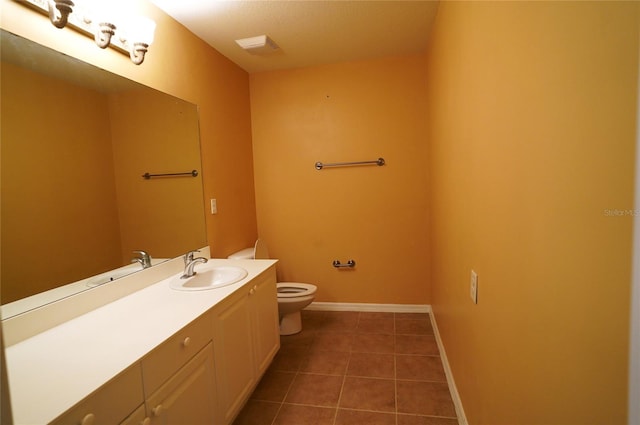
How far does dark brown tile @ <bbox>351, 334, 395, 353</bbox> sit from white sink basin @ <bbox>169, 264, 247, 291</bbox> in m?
1.15

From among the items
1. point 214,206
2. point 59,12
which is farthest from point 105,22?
point 214,206

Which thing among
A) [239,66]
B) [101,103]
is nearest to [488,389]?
[101,103]

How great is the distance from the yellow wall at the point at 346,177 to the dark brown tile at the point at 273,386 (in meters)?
1.11

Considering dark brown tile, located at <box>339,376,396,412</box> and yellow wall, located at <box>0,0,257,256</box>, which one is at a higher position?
yellow wall, located at <box>0,0,257,256</box>

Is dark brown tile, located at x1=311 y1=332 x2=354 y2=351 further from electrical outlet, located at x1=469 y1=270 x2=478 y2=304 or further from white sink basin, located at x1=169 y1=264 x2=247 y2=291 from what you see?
electrical outlet, located at x1=469 y1=270 x2=478 y2=304

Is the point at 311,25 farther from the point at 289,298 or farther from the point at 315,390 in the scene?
the point at 315,390

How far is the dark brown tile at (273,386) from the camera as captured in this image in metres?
1.90

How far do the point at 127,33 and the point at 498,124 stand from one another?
6.09 feet

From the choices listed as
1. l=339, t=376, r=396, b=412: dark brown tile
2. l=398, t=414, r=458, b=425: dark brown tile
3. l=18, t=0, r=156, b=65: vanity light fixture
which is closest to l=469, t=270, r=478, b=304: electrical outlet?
l=398, t=414, r=458, b=425: dark brown tile

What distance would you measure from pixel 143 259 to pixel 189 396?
810 millimetres

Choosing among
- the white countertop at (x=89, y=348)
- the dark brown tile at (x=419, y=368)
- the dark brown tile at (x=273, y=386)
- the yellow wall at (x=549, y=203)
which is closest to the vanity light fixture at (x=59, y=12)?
the white countertop at (x=89, y=348)

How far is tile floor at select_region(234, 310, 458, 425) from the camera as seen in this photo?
1724 millimetres

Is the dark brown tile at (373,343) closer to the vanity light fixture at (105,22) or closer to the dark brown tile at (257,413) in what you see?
the dark brown tile at (257,413)

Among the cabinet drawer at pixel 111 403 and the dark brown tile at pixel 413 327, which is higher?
the cabinet drawer at pixel 111 403
